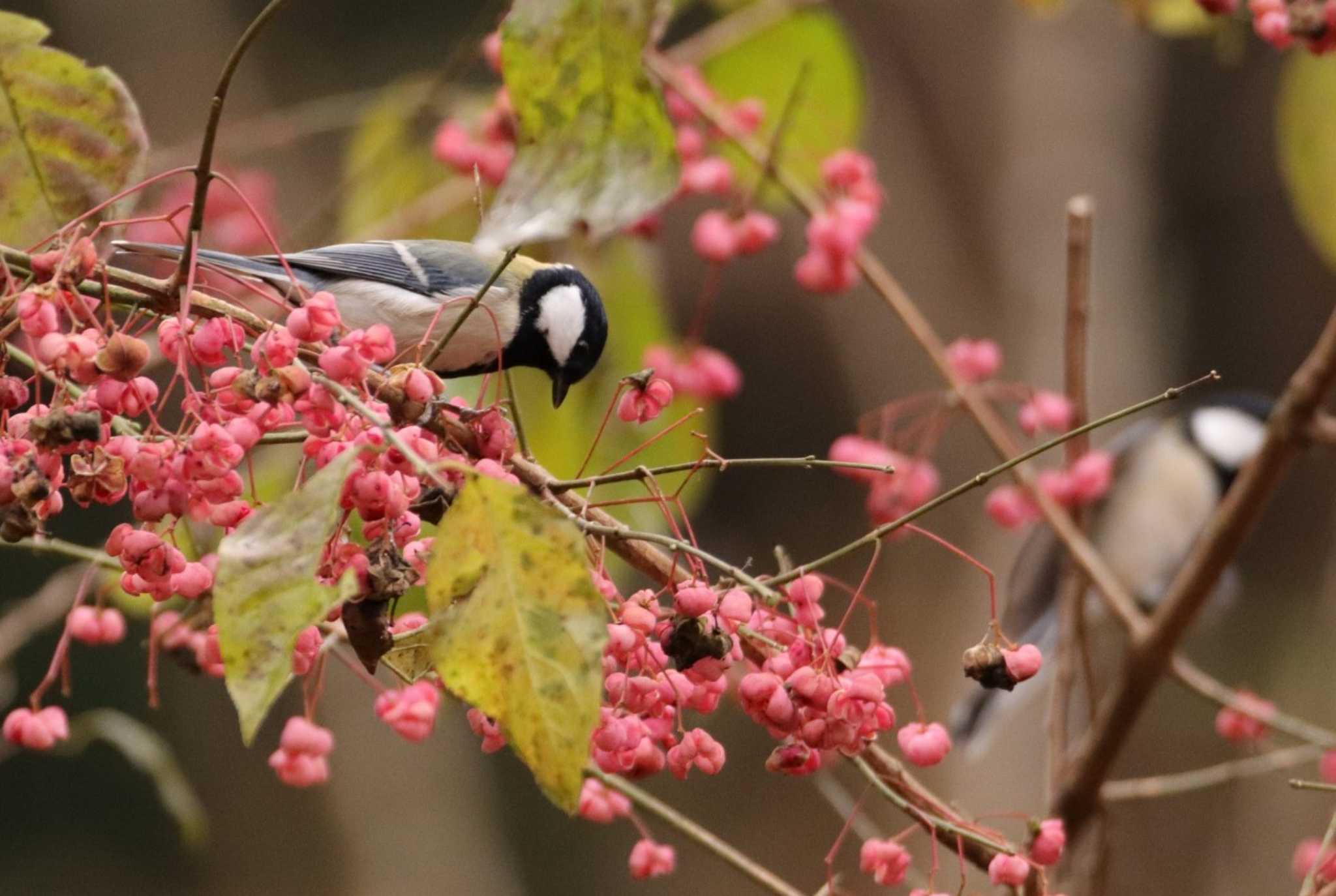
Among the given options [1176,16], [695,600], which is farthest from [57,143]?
[1176,16]

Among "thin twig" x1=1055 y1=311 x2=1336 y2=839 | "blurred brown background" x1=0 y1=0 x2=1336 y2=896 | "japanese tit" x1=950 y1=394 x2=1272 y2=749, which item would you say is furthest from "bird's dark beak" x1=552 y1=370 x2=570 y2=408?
"blurred brown background" x1=0 y1=0 x2=1336 y2=896

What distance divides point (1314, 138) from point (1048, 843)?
4.03 ft

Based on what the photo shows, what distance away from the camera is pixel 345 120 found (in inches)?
80.0

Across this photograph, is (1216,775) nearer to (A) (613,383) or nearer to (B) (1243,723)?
(B) (1243,723)

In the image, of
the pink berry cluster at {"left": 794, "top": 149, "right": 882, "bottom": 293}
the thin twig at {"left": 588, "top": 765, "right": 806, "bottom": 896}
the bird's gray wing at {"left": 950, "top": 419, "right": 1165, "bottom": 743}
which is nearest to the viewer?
the thin twig at {"left": 588, "top": 765, "right": 806, "bottom": 896}

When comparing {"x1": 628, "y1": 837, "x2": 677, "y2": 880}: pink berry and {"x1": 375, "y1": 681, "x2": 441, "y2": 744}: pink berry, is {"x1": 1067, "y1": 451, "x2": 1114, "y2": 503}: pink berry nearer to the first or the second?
{"x1": 628, "y1": 837, "x2": 677, "y2": 880}: pink berry

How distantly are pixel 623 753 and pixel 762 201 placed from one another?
45.9 inches

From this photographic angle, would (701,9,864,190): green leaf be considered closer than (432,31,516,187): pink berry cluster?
No

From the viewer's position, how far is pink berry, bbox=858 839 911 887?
0.99 m

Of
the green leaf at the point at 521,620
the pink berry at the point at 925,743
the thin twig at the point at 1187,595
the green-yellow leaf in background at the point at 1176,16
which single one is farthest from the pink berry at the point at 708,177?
the green leaf at the point at 521,620

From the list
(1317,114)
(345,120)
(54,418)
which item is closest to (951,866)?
(1317,114)

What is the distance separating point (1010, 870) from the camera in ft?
3.06

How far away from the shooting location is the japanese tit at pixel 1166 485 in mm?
3582

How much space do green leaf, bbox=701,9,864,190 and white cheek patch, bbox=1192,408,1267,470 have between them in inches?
74.9
